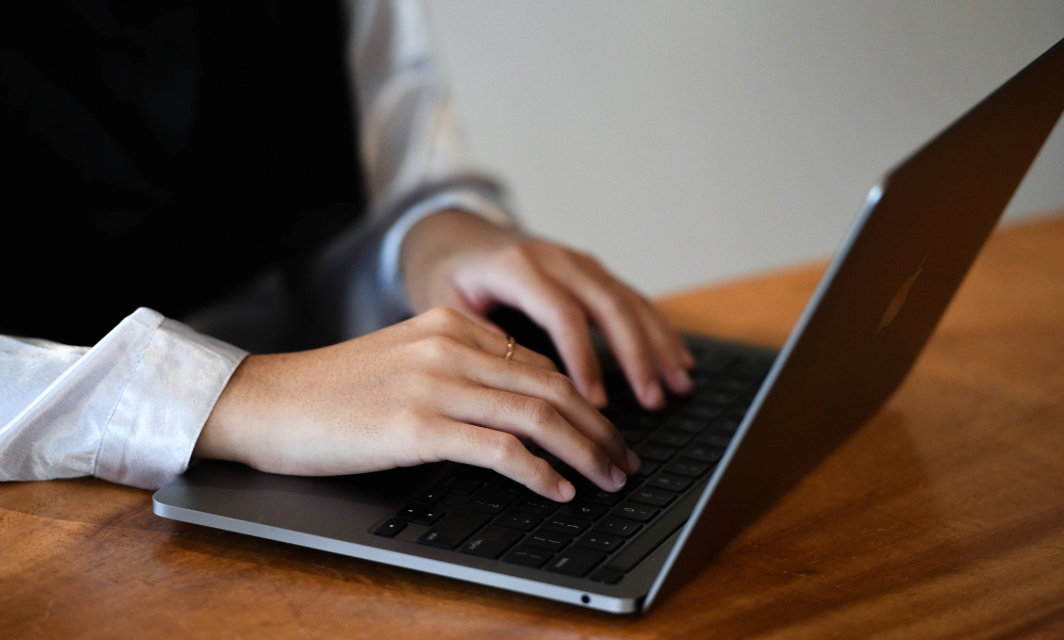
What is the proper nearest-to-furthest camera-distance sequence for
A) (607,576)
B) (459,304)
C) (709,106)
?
(607,576)
(459,304)
(709,106)

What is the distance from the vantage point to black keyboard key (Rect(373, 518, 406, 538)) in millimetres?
417

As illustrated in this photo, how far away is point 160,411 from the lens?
0.49 metres

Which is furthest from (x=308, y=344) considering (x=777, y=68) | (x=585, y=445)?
(x=777, y=68)

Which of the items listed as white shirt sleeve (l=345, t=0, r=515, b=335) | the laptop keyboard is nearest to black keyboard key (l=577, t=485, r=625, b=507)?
the laptop keyboard

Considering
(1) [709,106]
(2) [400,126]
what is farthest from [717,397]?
(1) [709,106]

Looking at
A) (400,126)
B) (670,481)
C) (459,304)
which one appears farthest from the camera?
(400,126)

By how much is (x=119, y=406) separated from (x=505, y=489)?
0.22 m

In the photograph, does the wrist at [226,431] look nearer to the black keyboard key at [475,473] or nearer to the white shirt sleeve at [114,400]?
the white shirt sleeve at [114,400]

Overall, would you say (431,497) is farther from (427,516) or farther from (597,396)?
(597,396)

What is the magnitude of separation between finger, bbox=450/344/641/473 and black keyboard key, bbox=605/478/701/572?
5 cm

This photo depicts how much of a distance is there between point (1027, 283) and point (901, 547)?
0.53 meters

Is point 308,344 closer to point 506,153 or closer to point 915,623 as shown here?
point 915,623

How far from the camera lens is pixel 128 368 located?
50cm

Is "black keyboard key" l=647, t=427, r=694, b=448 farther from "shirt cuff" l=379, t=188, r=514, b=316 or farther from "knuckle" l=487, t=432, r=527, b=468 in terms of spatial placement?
"shirt cuff" l=379, t=188, r=514, b=316
